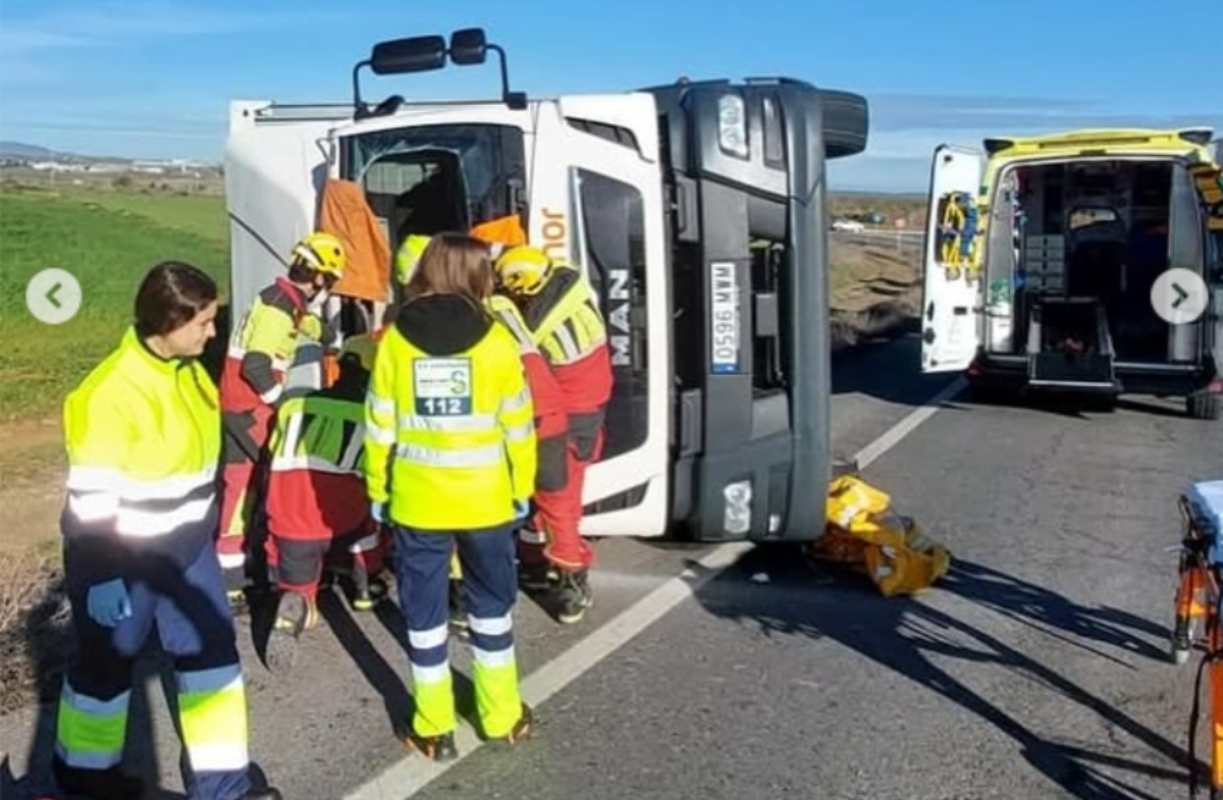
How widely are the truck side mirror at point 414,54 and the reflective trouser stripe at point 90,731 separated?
12.7 feet

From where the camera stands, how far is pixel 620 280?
6113mm

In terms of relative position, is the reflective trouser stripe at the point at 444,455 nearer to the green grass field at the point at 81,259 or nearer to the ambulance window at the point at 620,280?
the ambulance window at the point at 620,280

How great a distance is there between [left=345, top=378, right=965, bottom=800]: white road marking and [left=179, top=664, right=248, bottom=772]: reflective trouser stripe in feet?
1.30

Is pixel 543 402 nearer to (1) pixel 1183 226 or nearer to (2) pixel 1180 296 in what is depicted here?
(2) pixel 1180 296

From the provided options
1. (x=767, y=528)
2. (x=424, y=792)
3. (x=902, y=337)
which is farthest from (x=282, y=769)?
(x=902, y=337)

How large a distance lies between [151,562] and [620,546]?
364 cm

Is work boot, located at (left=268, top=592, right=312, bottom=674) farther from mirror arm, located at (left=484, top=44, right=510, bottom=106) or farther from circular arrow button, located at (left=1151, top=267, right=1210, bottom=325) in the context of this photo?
circular arrow button, located at (left=1151, top=267, right=1210, bottom=325)

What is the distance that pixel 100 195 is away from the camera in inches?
2406

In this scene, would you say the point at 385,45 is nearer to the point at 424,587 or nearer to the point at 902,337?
the point at 424,587

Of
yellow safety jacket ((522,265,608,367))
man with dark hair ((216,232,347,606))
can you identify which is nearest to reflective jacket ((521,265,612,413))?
yellow safety jacket ((522,265,608,367))

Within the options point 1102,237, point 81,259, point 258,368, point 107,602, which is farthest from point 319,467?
point 81,259

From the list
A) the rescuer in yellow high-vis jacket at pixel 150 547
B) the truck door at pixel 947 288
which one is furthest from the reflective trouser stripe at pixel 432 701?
the truck door at pixel 947 288

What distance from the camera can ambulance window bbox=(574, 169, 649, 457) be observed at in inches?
238

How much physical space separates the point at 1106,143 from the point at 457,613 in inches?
342
